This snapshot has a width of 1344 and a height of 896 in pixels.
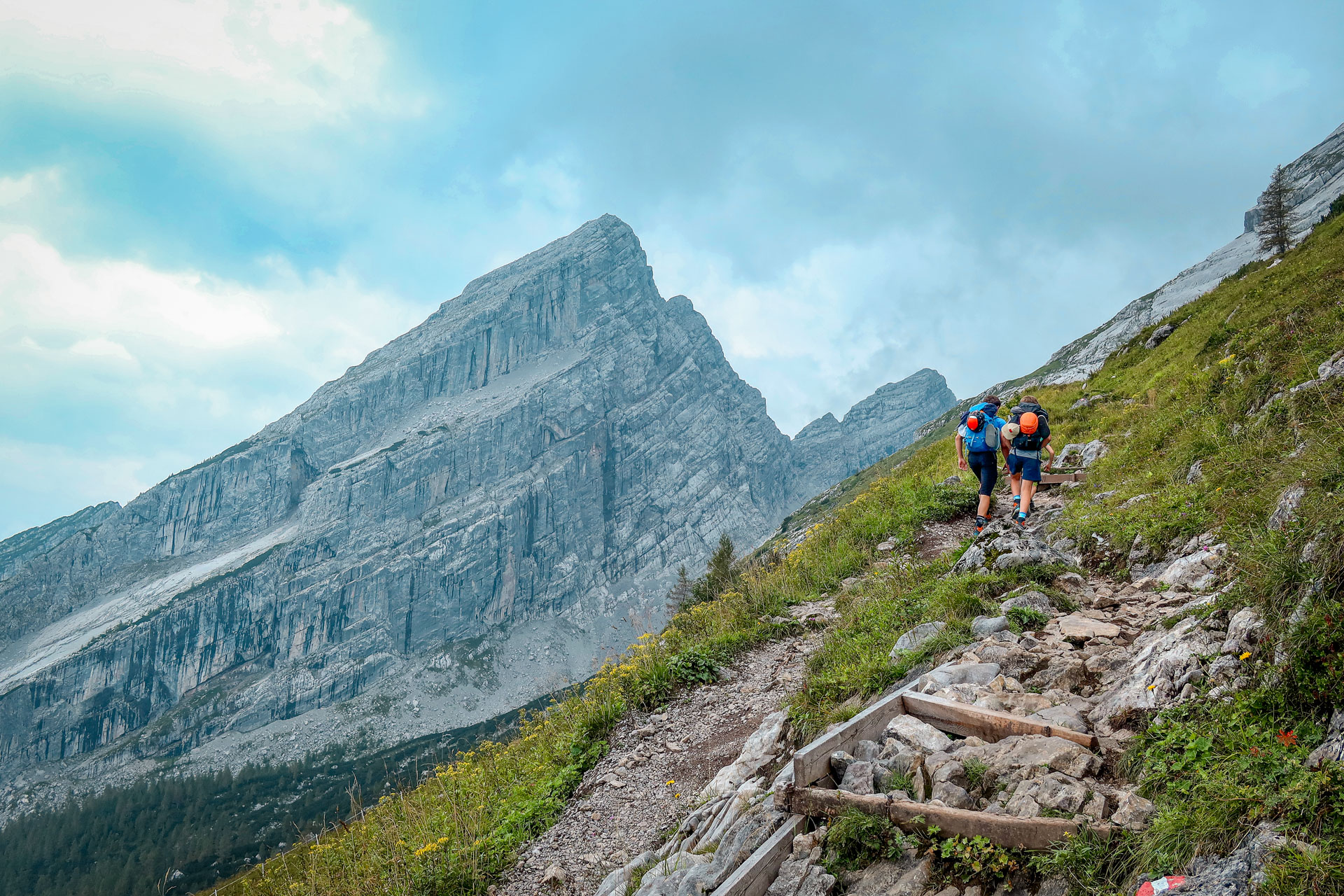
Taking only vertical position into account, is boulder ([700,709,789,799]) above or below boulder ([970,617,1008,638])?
below

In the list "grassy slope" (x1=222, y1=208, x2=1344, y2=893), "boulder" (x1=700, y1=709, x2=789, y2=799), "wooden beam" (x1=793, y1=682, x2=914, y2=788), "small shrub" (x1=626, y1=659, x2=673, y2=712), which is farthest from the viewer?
"small shrub" (x1=626, y1=659, x2=673, y2=712)

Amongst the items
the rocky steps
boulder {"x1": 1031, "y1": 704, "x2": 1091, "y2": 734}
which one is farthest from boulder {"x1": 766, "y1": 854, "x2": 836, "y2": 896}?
boulder {"x1": 1031, "y1": 704, "x2": 1091, "y2": 734}

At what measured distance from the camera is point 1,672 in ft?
655

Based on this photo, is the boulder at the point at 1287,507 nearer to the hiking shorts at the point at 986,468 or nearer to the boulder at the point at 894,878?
the boulder at the point at 894,878

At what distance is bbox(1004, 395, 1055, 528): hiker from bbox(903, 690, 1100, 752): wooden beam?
6697 mm

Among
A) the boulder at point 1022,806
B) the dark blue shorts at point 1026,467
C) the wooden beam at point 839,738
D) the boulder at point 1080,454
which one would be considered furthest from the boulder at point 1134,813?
the boulder at point 1080,454

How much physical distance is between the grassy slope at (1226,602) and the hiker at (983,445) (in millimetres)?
1654

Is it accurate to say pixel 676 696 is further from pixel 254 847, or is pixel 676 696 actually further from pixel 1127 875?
pixel 254 847

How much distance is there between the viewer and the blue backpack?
37.7 ft

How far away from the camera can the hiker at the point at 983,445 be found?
11.5m

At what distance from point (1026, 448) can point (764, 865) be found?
9417 millimetres

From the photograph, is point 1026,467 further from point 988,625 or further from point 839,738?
point 839,738

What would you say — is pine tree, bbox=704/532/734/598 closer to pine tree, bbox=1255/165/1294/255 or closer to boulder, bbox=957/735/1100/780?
boulder, bbox=957/735/1100/780

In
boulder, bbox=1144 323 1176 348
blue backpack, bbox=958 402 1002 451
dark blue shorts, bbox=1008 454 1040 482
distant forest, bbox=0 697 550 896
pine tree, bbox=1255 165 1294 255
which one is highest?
pine tree, bbox=1255 165 1294 255
